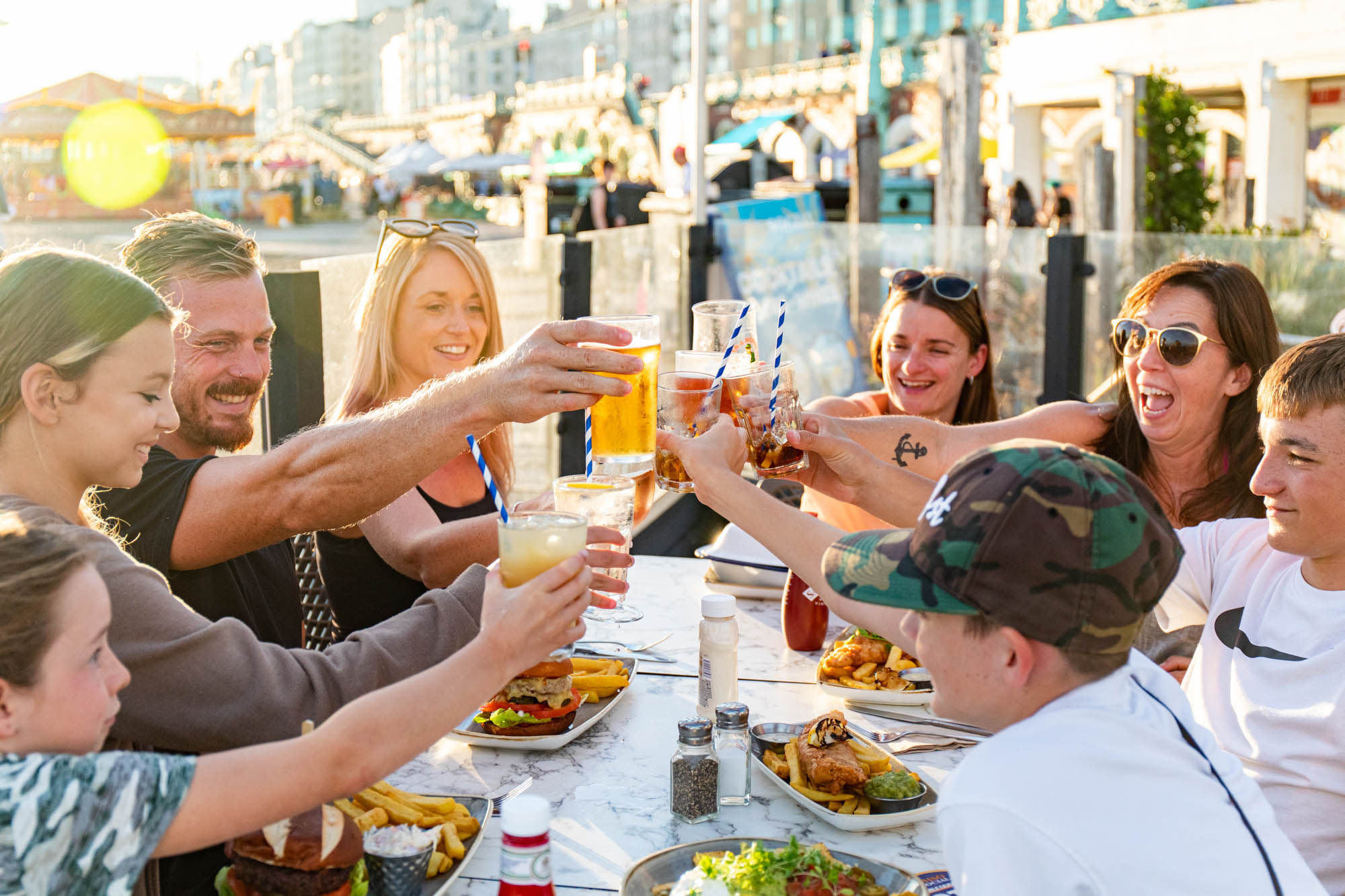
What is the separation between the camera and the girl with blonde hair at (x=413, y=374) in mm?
3094

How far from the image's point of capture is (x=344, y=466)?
2.34 m

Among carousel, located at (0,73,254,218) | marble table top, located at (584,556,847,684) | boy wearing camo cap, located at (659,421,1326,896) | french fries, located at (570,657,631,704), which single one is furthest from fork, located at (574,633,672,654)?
→ carousel, located at (0,73,254,218)

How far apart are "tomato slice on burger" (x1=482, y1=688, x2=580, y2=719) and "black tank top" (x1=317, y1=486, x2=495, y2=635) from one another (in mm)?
818

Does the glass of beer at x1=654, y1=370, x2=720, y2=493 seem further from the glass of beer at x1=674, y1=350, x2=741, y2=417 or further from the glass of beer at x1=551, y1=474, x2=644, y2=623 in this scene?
the glass of beer at x1=551, y1=474, x2=644, y2=623

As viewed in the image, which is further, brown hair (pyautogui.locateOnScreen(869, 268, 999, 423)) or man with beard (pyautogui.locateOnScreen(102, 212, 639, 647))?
brown hair (pyautogui.locateOnScreen(869, 268, 999, 423))

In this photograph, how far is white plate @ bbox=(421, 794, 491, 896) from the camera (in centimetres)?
178

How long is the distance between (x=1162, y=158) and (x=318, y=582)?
29.3ft

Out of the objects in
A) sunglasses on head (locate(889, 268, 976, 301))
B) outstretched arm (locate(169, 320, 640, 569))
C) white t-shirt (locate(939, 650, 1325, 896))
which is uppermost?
sunglasses on head (locate(889, 268, 976, 301))

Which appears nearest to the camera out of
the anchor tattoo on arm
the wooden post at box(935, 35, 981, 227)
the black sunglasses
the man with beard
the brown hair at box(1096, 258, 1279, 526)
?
the man with beard

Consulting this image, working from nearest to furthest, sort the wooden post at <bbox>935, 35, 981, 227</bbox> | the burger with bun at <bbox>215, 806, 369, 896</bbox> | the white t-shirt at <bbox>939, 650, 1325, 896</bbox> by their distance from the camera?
the white t-shirt at <bbox>939, 650, 1325, 896</bbox> → the burger with bun at <bbox>215, 806, 369, 896</bbox> → the wooden post at <bbox>935, 35, 981, 227</bbox>

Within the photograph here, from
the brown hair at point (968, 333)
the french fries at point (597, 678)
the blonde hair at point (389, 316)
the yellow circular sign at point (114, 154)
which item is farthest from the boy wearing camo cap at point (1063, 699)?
the yellow circular sign at point (114, 154)

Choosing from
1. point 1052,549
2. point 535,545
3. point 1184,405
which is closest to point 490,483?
point 535,545

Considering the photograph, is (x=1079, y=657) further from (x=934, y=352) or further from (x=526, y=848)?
(x=934, y=352)

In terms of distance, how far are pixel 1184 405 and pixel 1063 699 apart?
1.93 m
